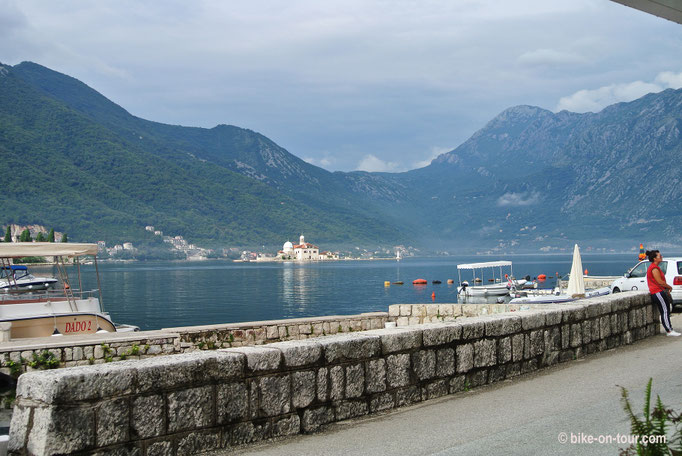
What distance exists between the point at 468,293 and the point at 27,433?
206ft

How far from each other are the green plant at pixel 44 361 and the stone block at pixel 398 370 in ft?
31.3

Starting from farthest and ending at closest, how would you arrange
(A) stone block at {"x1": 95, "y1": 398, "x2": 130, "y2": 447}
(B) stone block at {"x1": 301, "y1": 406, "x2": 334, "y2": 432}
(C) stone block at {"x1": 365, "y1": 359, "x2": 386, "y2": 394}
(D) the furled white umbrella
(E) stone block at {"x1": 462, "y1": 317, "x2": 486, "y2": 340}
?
(D) the furled white umbrella < (E) stone block at {"x1": 462, "y1": 317, "x2": 486, "y2": 340} < (C) stone block at {"x1": 365, "y1": 359, "x2": 386, "y2": 394} < (B) stone block at {"x1": 301, "y1": 406, "x2": 334, "y2": 432} < (A) stone block at {"x1": 95, "y1": 398, "x2": 130, "y2": 447}

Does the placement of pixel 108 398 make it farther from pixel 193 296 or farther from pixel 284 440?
pixel 193 296

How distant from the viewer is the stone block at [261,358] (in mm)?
5758

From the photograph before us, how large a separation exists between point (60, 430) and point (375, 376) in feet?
10.6

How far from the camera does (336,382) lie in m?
6.39

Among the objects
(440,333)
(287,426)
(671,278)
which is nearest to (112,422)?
(287,426)

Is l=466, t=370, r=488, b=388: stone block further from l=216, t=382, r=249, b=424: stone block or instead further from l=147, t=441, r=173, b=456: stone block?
l=147, t=441, r=173, b=456: stone block

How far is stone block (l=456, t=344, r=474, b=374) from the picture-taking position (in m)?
7.72

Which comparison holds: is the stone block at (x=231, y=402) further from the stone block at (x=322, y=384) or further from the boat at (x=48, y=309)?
the boat at (x=48, y=309)

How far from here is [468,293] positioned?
65312 millimetres

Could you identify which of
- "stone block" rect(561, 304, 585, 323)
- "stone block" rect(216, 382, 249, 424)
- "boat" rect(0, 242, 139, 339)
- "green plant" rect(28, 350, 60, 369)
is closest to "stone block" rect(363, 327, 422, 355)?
"stone block" rect(216, 382, 249, 424)

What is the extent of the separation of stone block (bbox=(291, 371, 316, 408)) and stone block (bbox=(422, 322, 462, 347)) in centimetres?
162

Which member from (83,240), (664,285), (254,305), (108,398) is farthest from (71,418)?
(83,240)
